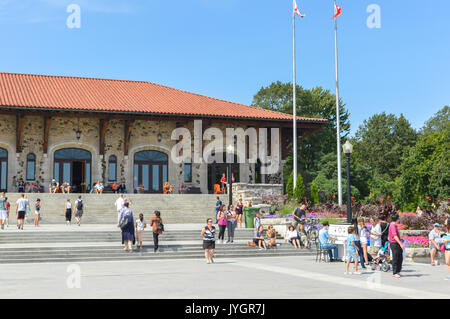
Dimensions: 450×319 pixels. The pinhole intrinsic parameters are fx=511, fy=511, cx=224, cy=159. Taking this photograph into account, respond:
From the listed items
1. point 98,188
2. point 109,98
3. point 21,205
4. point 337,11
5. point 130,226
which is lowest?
point 130,226

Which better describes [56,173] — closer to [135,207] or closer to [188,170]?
[135,207]

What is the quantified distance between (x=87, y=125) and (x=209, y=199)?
9.54 m

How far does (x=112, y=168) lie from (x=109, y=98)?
4537 mm

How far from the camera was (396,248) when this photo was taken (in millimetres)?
11406

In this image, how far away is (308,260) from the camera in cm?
1527

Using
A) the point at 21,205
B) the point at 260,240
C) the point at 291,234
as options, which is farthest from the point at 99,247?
the point at 291,234

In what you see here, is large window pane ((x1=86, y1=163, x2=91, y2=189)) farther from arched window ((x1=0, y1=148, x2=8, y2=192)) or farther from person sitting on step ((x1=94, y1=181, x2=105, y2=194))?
arched window ((x1=0, y1=148, x2=8, y2=192))

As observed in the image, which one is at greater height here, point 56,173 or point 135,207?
point 56,173

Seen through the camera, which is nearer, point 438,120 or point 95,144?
point 95,144

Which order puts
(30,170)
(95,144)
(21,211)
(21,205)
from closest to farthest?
1. (21,211)
2. (21,205)
3. (30,170)
4. (95,144)

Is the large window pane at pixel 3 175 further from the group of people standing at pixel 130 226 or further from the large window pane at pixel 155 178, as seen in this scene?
the group of people standing at pixel 130 226

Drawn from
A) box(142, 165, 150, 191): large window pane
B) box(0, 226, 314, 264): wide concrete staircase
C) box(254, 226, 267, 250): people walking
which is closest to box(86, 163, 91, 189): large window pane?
box(142, 165, 150, 191): large window pane
